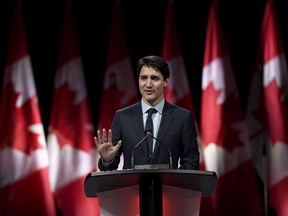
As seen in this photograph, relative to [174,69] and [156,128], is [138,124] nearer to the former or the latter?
[156,128]

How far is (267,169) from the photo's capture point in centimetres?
565

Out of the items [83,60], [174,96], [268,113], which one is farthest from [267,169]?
[83,60]

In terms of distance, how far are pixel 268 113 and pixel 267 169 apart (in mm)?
646

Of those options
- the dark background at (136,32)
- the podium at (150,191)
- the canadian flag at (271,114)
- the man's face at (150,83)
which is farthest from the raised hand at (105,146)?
the dark background at (136,32)

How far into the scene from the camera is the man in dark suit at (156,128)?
2699mm

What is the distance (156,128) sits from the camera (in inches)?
110

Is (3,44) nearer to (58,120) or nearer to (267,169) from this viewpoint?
(58,120)

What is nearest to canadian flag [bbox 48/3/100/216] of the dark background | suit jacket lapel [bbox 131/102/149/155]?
the dark background

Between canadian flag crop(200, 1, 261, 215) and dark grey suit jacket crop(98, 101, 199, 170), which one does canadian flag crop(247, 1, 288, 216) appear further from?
dark grey suit jacket crop(98, 101, 199, 170)

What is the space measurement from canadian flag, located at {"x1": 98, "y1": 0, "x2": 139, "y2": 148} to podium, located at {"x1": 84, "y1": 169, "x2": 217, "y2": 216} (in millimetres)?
3409

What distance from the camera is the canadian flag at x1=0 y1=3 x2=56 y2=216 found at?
5.47 meters

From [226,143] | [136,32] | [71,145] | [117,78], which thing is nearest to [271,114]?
[226,143]

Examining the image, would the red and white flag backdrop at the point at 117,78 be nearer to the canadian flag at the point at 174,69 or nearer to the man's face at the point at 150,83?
the canadian flag at the point at 174,69

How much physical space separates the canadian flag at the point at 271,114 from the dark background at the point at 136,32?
34 cm
